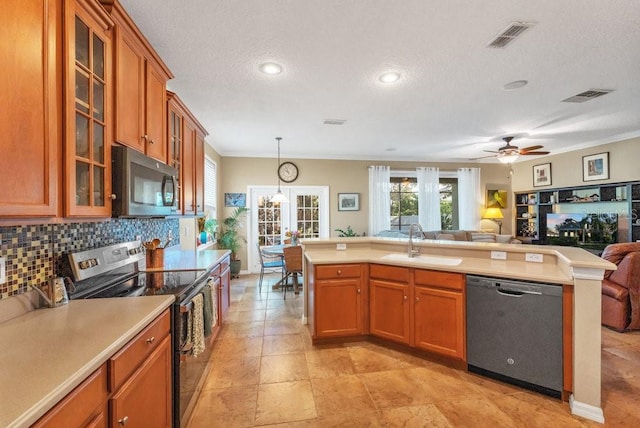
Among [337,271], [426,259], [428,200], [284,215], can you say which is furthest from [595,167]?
[284,215]

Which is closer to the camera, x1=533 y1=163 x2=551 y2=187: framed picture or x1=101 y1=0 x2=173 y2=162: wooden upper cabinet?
x1=101 y1=0 x2=173 y2=162: wooden upper cabinet

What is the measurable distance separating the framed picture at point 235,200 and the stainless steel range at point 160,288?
374 centimetres

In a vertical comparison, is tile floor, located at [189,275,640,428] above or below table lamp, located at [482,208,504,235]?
below

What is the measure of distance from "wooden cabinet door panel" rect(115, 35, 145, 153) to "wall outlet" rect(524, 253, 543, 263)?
3166mm

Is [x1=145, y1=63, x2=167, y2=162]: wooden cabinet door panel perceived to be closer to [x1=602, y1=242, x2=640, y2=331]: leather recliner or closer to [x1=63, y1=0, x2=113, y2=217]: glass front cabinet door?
[x1=63, y1=0, x2=113, y2=217]: glass front cabinet door

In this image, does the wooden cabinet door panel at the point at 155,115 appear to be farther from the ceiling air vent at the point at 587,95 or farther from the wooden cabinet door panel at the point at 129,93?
the ceiling air vent at the point at 587,95

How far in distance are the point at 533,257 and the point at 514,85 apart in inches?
66.8

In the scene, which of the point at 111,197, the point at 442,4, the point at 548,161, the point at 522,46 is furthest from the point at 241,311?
the point at 548,161

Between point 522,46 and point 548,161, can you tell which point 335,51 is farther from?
point 548,161

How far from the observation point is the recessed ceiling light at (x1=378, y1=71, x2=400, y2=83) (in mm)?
2621

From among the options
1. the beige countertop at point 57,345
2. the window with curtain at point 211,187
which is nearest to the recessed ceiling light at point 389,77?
the beige countertop at point 57,345

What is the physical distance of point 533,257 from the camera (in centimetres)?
249

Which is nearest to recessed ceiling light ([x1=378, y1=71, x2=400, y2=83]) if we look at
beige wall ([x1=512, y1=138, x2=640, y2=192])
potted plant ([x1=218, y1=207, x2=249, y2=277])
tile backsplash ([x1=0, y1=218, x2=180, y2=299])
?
tile backsplash ([x1=0, y1=218, x2=180, y2=299])

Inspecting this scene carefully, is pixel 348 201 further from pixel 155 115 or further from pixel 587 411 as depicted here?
pixel 587 411
